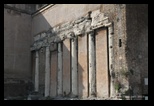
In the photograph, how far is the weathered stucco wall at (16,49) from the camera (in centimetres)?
1772

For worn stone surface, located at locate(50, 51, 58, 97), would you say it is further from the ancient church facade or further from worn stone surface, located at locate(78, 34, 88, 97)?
worn stone surface, located at locate(78, 34, 88, 97)

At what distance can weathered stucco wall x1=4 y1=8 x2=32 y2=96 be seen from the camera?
17.7 meters

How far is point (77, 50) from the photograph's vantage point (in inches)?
571

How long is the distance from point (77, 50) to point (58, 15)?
11.1 ft

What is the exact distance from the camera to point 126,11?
38.4ft

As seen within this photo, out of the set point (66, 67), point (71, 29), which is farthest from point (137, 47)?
point (66, 67)

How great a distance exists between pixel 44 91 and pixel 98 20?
6286mm

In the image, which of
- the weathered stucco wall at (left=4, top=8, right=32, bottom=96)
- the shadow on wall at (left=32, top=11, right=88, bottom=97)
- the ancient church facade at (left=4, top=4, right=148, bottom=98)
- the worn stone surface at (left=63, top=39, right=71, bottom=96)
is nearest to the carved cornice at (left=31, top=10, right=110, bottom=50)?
the ancient church facade at (left=4, top=4, right=148, bottom=98)

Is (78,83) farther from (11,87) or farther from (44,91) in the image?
(11,87)

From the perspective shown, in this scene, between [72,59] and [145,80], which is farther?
[72,59]

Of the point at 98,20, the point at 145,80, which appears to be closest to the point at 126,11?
the point at 98,20

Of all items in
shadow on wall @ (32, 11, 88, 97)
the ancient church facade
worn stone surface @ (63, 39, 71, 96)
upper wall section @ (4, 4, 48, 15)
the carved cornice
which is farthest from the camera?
upper wall section @ (4, 4, 48, 15)

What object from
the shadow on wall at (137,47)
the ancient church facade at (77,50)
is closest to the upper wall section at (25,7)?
the ancient church facade at (77,50)

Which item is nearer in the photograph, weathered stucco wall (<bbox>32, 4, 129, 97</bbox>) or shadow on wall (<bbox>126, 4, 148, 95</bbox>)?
shadow on wall (<bbox>126, 4, 148, 95</bbox>)
